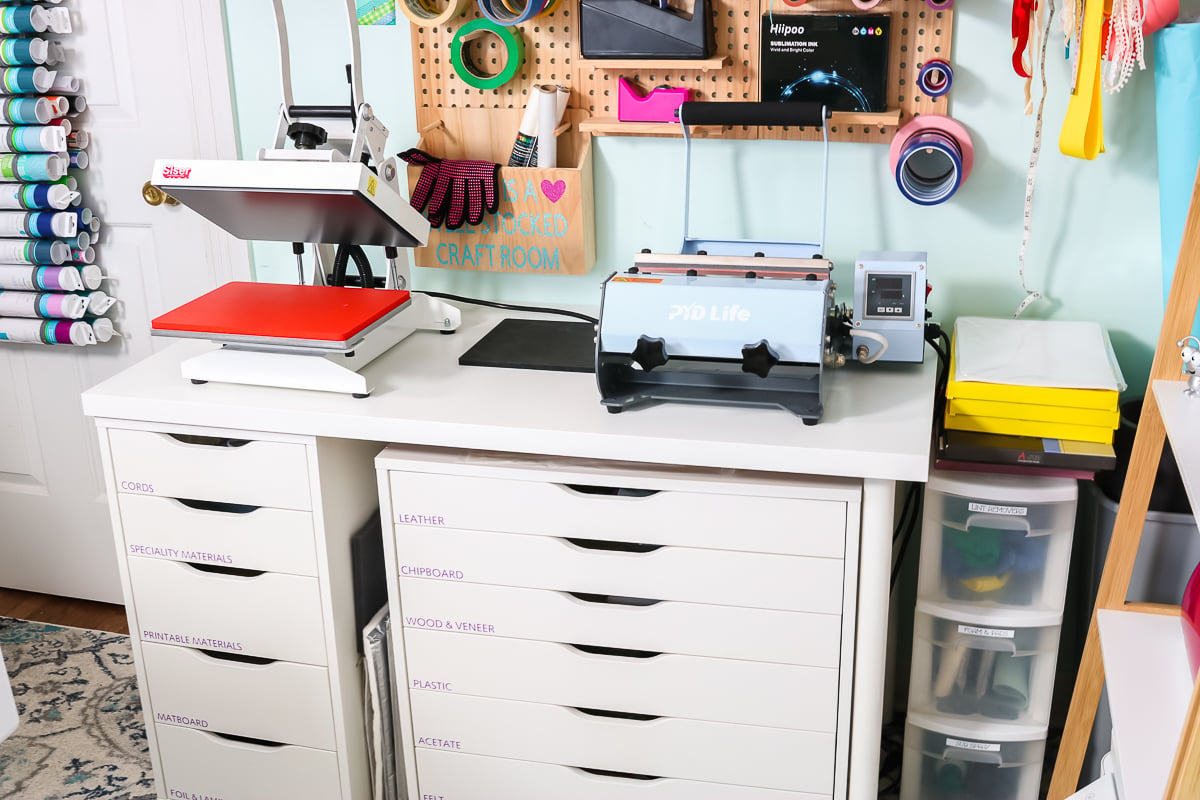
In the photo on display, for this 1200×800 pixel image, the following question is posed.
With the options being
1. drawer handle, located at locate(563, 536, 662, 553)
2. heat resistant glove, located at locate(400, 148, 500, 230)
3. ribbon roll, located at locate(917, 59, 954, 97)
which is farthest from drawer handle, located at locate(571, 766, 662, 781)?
ribbon roll, located at locate(917, 59, 954, 97)

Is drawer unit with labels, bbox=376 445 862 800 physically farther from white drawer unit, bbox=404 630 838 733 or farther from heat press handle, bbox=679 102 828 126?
heat press handle, bbox=679 102 828 126

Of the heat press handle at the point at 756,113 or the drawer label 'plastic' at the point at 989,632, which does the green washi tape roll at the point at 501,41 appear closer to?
the heat press handle at the point at 756,113


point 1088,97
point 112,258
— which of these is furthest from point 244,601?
point 1088,97

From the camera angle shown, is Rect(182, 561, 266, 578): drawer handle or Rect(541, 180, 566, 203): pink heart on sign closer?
Rect(182, 561, 266, 578): drawer handle

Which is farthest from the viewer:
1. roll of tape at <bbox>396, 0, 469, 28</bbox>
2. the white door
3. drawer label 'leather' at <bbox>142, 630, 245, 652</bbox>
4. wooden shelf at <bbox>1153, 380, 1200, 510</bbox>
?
Result: the white door

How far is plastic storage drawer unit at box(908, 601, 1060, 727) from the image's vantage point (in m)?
1.68

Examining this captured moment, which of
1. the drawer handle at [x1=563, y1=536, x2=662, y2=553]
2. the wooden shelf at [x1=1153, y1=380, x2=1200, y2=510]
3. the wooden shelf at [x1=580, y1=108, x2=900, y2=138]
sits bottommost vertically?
the drawer handle at [x1=563, y1=536, x2=662, y2=553]

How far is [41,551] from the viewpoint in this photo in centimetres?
262

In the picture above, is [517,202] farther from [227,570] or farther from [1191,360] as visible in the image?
[1191,360]

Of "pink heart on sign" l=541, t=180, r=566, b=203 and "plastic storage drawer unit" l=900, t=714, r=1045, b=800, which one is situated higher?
"pink heart on sign" l=541, t=180, r=566, b=203

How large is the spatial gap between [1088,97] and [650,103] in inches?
27.4

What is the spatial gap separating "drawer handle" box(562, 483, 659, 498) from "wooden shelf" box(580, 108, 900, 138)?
631 mm

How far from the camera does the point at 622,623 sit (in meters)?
1.62

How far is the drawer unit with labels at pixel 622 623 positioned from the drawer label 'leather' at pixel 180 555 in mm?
281
